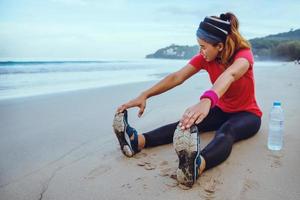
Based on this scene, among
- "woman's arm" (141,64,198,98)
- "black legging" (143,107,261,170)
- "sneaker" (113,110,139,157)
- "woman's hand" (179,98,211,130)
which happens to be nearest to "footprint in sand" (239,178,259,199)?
"black legging" (143,107,261,170)

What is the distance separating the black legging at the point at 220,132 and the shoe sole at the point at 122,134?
0.23 m

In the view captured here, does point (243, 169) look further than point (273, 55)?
No

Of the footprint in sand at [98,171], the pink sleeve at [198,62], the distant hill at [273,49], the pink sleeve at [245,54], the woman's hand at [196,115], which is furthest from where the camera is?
the distant hill at [273,49]

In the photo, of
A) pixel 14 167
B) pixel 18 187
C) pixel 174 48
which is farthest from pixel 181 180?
pixel 174 48

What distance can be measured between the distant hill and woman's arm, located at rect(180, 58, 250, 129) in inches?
1194

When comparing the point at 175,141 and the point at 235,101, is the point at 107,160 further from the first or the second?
the point at 235,101

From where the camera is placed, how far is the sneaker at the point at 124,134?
2.35 meters

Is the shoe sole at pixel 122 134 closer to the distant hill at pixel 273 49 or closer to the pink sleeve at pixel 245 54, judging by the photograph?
the pink sleeve at pixel 245 54

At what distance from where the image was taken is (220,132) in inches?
93.6

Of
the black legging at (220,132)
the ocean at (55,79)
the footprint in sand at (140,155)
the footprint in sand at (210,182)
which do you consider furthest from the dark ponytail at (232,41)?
the ocean at (55,79)

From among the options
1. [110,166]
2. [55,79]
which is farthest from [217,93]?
[55,79]

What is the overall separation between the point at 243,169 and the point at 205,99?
0.70m

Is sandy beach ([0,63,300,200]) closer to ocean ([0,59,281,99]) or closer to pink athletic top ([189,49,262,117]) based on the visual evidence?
pink athletic top ([189,49,262,117])

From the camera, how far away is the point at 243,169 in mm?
2133
